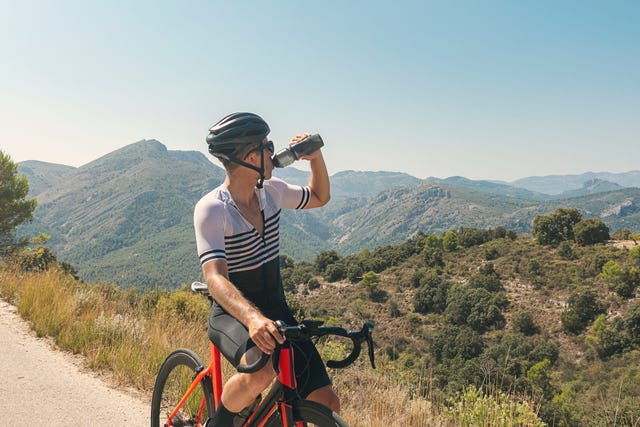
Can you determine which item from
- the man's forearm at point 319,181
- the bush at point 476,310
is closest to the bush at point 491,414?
the man's forearm at point 319,181

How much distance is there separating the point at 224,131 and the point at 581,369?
160ft

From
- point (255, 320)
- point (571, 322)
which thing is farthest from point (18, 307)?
point (571, 322)

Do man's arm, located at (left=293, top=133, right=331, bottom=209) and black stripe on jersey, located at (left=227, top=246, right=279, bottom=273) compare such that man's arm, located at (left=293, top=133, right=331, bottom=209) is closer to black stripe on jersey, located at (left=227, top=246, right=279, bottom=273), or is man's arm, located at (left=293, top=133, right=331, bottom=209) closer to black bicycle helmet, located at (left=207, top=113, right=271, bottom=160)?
black bicycle helmet, located at (left=207, top=113, right=271, bottom=160)

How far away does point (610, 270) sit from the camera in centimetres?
5206

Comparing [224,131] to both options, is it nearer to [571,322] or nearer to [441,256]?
[571,322]

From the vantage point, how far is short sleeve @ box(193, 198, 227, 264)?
198 centimetres

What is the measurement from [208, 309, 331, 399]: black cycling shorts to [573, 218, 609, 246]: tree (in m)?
73.1

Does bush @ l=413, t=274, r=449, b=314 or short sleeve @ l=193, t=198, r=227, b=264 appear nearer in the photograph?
short sleeve @ l=193, t=198, r=227, b=264

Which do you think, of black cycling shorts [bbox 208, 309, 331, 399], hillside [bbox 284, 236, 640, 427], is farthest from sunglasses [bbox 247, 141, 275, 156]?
hillside [bbox 284, 236, 640, 427]

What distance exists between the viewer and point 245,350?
6.07 ft

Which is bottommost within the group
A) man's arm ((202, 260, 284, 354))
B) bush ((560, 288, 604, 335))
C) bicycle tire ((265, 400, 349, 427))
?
bush ((560, 288, 604, 335))

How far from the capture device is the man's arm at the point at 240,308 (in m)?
1.59

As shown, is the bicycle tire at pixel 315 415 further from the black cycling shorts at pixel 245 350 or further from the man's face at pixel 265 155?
the man's face at pixel 265 155

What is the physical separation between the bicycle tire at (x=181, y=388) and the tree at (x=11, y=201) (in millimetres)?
27512
